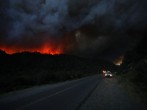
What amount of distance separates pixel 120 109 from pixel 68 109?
2.38m

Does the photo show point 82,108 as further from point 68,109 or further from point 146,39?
point 146,39

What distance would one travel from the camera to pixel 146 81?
73.8 ft

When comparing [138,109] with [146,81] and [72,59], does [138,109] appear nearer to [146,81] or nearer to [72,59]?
[146,81]

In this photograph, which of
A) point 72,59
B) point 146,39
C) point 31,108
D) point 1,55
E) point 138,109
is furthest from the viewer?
point 72,59

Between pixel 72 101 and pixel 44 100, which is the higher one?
pixel 44 100

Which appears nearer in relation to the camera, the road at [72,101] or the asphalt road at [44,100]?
the road at [72,101]

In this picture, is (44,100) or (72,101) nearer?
(72,101)

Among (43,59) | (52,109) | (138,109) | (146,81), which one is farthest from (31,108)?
(43,59)

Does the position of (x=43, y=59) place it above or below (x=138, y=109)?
above

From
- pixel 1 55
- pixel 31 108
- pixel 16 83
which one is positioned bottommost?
pixel 31 108

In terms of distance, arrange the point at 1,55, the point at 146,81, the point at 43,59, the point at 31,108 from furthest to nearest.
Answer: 1. the point at 43,59
2. the point at 1,55
3. the point at 146,81
4. the point at 31,108

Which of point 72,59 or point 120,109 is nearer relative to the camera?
point 120,109

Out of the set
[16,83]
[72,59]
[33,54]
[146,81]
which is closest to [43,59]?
[33,54]

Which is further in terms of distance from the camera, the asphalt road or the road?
the asphalt road
